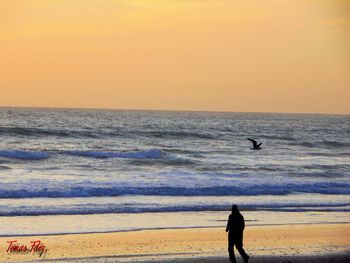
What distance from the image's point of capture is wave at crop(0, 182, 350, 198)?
83.6 ft

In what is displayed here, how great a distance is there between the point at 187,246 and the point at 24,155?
28.7 m

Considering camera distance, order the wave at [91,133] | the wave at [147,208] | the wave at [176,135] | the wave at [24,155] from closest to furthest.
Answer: the wave at [147,208] < the wave at [24,155] < the wave at [91,133] < the wave at [176,135]

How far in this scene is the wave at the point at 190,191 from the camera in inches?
1003

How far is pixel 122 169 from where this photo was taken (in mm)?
38812

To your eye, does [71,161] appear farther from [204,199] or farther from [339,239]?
[339,239]

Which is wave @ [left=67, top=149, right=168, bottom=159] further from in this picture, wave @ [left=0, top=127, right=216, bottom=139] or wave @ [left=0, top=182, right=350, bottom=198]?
wave @ [left=0, top=182, right=350, bottom=198]

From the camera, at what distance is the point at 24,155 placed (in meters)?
43.6

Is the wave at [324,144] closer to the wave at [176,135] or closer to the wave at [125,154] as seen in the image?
the wave at [176,135]

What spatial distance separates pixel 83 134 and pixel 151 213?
151ft

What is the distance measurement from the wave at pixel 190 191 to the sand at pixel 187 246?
26.1ft

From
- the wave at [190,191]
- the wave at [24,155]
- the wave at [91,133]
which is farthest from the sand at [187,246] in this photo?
the wave at [91,133]

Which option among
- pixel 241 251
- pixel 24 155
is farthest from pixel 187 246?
pixel 24 155

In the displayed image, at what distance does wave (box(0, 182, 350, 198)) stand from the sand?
7967mm

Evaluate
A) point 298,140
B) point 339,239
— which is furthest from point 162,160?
point 298,140
